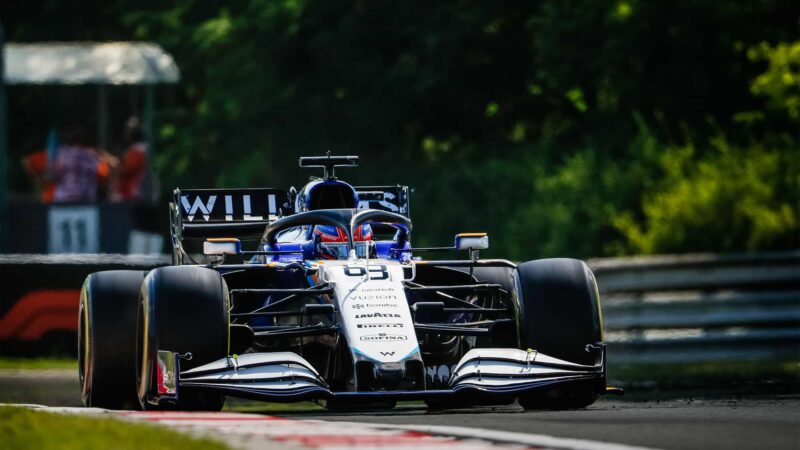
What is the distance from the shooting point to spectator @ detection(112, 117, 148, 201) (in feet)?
98.6

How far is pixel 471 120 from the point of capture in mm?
31859

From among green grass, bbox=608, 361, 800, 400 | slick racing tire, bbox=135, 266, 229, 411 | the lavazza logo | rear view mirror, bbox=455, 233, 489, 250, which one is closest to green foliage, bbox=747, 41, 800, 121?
green grass, bbox=608, 361, 800, 400

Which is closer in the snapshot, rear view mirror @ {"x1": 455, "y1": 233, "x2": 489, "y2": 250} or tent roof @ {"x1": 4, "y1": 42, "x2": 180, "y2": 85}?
rear view mirror @ {"x1": 455, "y1": 233, "x2": 489, "y2": 250}

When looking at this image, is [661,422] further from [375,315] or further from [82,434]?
[82,434]

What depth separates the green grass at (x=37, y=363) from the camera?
17.5 m

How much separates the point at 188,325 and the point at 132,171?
792 inches

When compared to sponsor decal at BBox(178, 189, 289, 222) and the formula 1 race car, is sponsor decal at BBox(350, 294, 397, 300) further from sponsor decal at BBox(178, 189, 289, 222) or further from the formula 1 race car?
sponsor decal at BBox(178, 189, 289, 222)

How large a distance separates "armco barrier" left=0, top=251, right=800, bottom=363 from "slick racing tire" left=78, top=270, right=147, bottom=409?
6.42m

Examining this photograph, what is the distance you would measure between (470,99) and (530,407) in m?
20.1

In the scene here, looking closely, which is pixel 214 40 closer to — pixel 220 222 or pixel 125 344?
pixel 220 222

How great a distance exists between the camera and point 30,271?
18453mm

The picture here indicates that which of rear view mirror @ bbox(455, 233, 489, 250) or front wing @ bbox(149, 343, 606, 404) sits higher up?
rear view mirror @ bbox(455, 233, 489, 250)

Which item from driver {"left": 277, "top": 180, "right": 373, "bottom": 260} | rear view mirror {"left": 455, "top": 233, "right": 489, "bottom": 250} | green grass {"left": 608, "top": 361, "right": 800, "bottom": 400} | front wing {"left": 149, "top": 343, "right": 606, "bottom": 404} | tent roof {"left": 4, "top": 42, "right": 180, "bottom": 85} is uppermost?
tent roof {"left": 4, "top": 42, "right": 180, "bottom": 85}

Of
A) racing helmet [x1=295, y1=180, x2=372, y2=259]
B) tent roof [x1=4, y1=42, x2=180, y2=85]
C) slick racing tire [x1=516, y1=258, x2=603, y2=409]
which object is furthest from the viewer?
tent roof [x1=4, y1=42, x2=180, y2=85]
